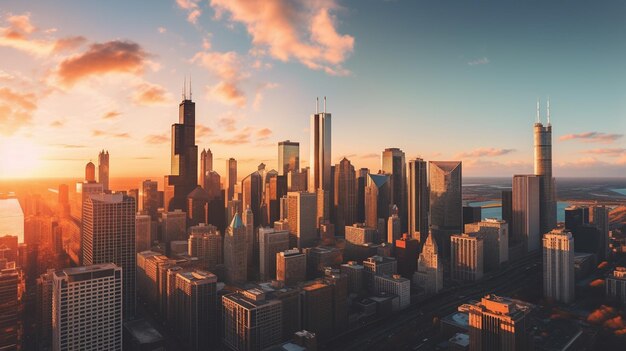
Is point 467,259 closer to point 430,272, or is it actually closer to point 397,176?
point 430,272

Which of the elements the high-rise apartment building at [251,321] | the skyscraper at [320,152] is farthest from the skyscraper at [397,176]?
the high-rise apartment building at [251,321]

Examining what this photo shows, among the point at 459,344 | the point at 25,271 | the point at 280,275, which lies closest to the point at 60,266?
the point at 25,271

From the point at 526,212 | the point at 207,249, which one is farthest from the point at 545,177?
the point at 207,249

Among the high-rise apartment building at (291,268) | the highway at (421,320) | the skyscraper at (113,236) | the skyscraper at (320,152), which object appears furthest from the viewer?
the skyscraper at (320,152)

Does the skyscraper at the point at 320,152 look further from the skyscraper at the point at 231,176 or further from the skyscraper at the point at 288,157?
the skyscraper at the point at 231,176

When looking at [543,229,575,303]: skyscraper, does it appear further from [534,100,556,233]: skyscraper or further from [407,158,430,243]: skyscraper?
[534,100,556,233]: skyscraper

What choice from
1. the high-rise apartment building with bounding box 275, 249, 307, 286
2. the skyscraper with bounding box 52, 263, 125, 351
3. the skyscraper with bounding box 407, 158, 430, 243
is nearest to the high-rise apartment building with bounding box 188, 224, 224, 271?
the high-rise apartment building with bounding box 275, 249, 307, 286

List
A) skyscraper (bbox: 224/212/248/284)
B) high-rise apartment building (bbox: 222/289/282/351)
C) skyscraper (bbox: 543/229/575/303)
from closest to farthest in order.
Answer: high-rise apartment building (bbox: 222/289/282/351), skyscraper (bbox: 543/229/575/303), skyscraper (bbox: 224/212/248/284)
